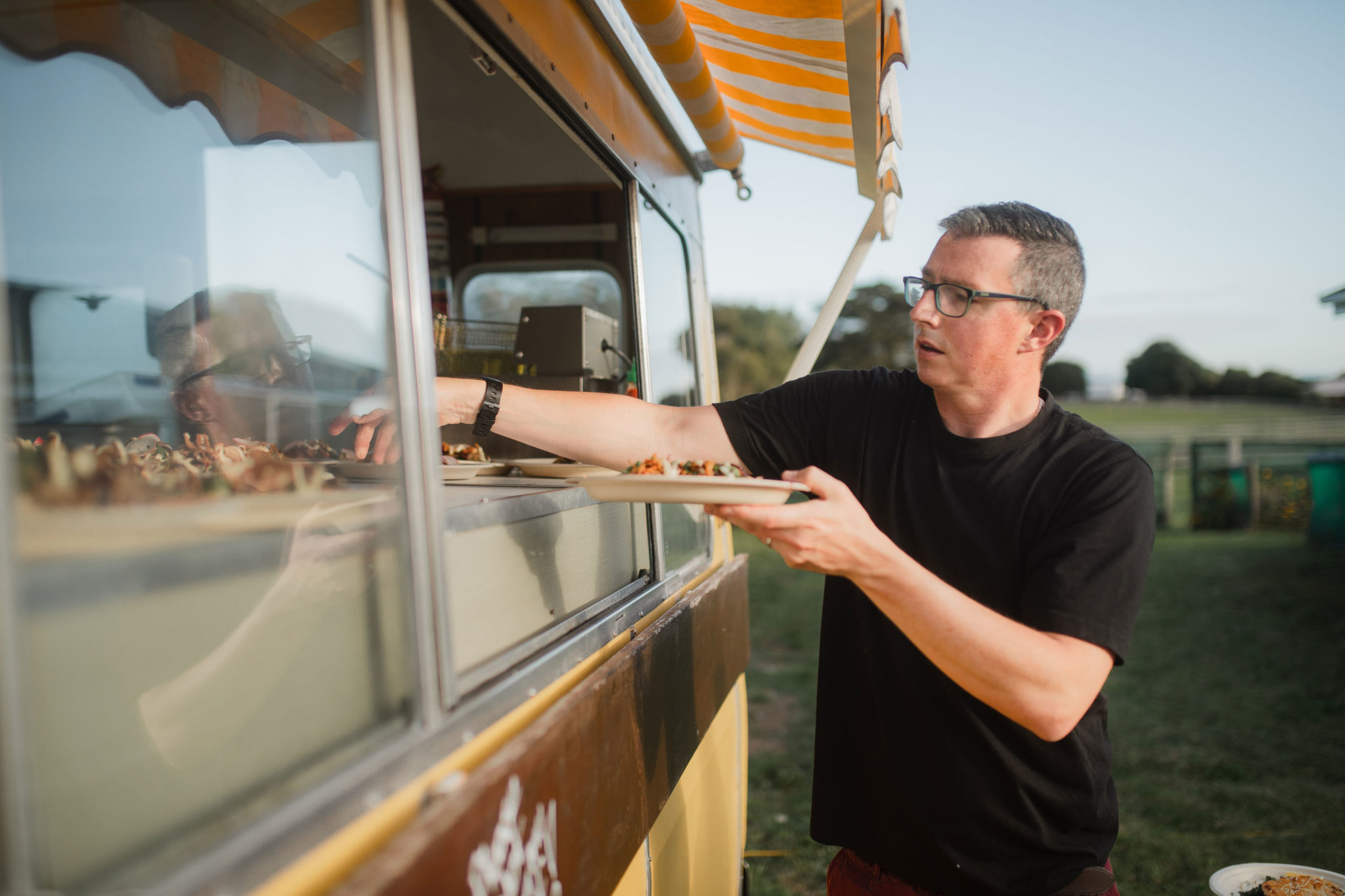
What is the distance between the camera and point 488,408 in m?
1.90

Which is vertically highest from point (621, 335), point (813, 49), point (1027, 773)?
point (813, 49)

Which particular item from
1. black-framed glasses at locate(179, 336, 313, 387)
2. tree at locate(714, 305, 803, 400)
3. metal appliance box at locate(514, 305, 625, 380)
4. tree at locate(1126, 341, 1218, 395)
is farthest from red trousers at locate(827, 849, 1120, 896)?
tree at locate(1126, 341, 1218, 395)

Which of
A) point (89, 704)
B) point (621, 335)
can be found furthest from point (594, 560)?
point (621, 335)

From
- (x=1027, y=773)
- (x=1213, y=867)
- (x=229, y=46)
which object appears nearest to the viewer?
(x=1027, y=773)

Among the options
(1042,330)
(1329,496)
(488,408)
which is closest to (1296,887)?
(1042,330)

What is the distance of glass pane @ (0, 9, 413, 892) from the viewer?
0.76m

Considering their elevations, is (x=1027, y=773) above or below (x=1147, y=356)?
below

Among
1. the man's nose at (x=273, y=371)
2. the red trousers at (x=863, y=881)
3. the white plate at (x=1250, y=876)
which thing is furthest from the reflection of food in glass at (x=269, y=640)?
the white plate at (x=1250, y=876)

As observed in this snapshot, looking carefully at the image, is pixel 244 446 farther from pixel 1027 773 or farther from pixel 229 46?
pixel 1027 773

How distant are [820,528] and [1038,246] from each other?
945 mm

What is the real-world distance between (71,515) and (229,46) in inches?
89.1

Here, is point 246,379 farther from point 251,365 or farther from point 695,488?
point 695,488

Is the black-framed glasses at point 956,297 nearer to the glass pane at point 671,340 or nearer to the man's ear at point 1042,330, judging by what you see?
the man's ear at point 1042,330

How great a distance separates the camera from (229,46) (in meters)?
2.48
